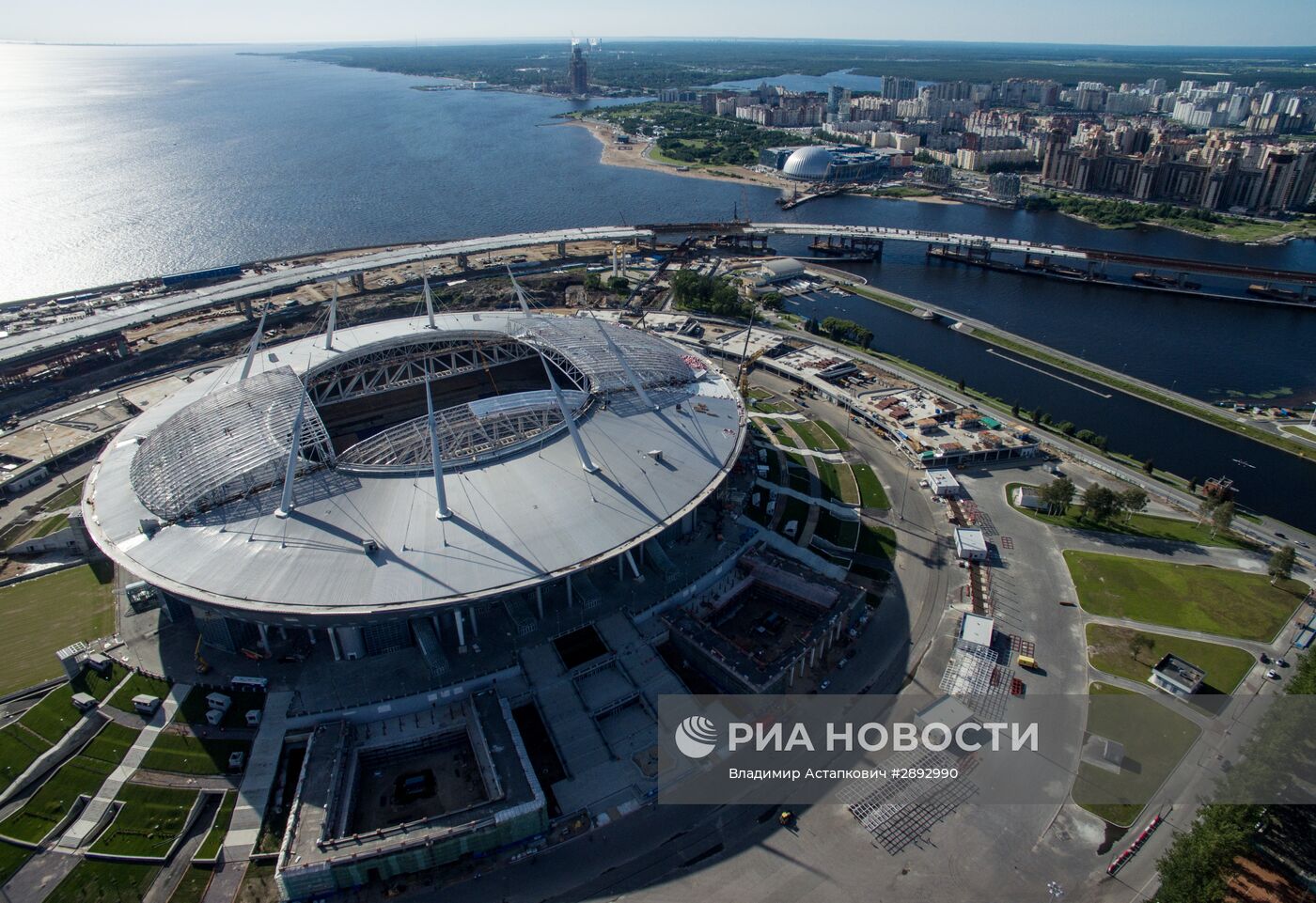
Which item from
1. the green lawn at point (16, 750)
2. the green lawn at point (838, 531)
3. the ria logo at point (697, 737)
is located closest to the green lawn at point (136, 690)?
the green lawn at point (16, 750)

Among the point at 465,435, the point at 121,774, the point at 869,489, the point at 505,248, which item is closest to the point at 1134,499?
the point at 869,489

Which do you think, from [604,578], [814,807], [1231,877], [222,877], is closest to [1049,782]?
[1231,877]

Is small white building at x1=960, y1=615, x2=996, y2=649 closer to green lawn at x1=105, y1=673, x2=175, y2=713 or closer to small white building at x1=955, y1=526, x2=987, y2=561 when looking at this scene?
small white building at x1=955, y1=526, x2=987, y2=561

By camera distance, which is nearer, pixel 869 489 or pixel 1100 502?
pixel 1100 502

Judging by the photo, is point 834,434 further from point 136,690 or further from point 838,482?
point 136,690

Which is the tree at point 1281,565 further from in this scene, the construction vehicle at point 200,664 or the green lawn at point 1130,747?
the construction vehicle at point 200,664

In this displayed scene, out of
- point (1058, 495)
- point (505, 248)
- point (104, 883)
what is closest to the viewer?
point (104, 883)

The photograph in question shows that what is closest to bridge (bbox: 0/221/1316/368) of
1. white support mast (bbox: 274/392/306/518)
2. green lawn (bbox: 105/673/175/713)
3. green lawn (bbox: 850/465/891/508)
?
white support mast (bbox: 274/392/306/518)

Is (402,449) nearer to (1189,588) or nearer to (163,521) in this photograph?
(163,521)
